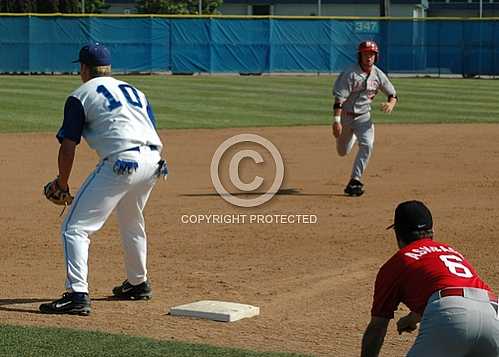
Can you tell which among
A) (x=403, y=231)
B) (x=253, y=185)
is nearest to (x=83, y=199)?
(x=403, y=231)

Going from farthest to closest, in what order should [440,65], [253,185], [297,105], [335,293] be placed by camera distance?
[440,65], [297,105], [253,185], [335,293]

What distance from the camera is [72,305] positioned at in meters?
7.55

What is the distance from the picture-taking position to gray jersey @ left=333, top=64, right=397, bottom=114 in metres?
13.3

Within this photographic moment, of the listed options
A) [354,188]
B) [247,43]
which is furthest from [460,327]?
[247,43]

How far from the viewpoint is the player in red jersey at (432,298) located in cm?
466

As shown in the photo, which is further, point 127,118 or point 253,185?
point 253,185

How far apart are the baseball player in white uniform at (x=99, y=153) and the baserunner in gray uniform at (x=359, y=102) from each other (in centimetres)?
587

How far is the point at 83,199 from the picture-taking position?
7.46 meters

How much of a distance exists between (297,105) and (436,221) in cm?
1581

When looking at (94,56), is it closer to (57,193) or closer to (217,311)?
(57,193)

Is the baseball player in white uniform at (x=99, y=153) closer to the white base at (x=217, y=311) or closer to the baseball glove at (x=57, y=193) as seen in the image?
the baseball glove at (x=57, y=193)

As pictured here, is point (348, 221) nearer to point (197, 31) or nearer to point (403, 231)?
point (403, 231)

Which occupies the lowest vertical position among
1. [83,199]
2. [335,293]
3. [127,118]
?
[335,293]

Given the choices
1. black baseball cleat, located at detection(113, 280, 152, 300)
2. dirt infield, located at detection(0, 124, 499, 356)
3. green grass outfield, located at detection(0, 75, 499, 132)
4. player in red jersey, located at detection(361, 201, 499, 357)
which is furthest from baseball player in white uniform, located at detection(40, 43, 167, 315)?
green grass outfield, located at detection(0, 75, 499, 132)
